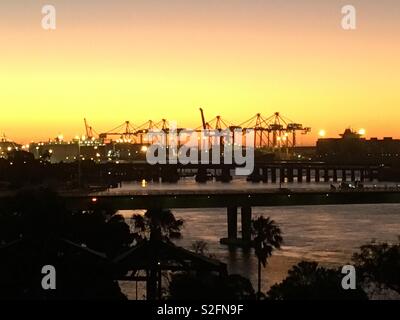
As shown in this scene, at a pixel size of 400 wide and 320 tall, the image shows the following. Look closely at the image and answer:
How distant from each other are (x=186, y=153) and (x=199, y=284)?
87661 millimetres

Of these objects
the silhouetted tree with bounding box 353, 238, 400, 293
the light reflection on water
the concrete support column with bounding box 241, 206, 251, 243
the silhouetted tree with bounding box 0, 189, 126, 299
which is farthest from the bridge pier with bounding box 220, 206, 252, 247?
the silhouetted tree with bounding box 353, 238, 400, 293

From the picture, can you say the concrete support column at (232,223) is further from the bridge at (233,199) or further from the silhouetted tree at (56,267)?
the silhouetted tree at (56,267)

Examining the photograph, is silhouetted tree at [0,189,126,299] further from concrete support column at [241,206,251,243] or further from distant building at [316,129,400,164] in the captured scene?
distant building at [316,129,400,164]

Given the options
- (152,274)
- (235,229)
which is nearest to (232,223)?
(235,229)

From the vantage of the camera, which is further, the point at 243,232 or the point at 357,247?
the point at 243,232

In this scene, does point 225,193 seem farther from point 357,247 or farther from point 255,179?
point 255,179

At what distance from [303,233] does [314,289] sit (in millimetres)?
17440

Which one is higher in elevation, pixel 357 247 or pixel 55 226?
pixel 55 226

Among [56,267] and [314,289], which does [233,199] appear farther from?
[314,289]

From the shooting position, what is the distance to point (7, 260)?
10477 millimetres

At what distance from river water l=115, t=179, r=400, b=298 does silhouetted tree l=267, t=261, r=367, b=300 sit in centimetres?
488

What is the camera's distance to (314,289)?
380 inches

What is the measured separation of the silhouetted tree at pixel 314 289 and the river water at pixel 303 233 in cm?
488
